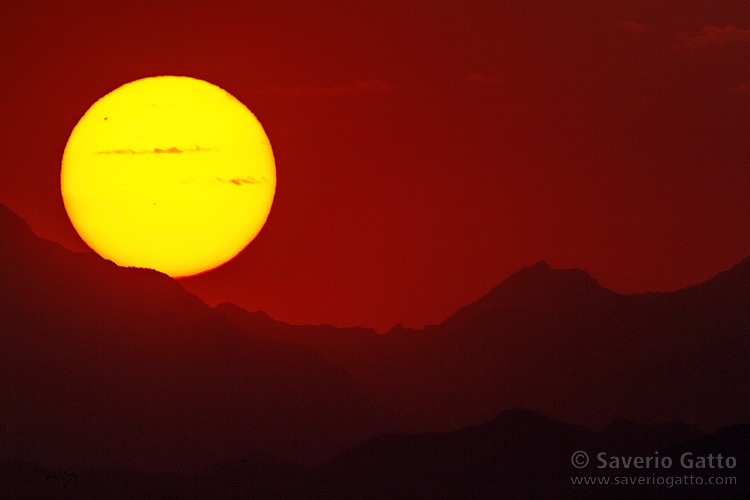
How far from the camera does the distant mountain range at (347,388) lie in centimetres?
889

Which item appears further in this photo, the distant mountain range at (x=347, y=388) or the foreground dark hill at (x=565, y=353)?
the foreground dark hill at (x=565, y=353)

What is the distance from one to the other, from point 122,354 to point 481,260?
3.77 m

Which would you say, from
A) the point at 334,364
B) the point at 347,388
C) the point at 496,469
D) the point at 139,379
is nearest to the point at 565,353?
the point at 496,469

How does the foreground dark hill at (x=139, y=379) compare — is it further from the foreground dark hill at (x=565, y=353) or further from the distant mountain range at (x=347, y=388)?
the foreground dark hill at (x=565, y=353)

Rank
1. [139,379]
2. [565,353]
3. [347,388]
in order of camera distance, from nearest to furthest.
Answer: [139,379] → [347,388] → [565,353]

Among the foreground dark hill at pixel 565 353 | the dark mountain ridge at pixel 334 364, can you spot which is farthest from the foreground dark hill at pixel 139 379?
the foreground dark hill at pixel 565 353

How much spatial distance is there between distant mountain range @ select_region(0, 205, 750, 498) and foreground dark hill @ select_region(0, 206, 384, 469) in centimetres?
2

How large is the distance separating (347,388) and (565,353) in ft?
7.42

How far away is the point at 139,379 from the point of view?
9133 mm

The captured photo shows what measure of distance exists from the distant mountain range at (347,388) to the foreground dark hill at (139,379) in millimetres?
15

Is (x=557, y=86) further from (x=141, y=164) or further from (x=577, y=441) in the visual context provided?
(x=141, y=164)

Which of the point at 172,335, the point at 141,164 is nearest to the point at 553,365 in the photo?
→ the point at 172,335

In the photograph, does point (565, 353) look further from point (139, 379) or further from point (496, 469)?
point (139, 379)

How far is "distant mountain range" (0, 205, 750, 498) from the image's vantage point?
8891 mm
